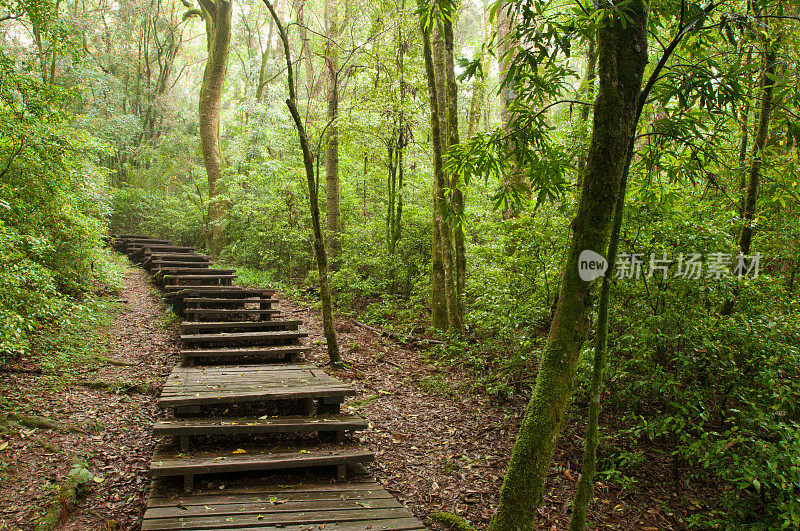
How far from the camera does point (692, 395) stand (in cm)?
428

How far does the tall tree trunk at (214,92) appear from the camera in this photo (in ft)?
50.0

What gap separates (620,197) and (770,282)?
9.28 ft

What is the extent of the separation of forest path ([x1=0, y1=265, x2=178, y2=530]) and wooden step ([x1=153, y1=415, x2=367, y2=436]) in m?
0.54

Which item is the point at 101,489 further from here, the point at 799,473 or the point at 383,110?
the point at 383,110

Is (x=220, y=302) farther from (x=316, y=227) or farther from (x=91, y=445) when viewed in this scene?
(x=91, y=445)

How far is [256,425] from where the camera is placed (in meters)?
4.31

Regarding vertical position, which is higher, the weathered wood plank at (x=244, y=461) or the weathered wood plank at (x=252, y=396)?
the weathered wood plank at (x=252, y=396)

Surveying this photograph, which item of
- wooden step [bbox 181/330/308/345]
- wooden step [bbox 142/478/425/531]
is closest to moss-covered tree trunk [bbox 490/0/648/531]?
wooden step [bbox 142/478/425/531]

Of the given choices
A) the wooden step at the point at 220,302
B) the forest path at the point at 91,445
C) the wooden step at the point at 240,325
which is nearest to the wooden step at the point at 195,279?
the wooden step at the point at 220,302

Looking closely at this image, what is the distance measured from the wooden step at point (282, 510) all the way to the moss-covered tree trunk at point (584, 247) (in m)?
0.96

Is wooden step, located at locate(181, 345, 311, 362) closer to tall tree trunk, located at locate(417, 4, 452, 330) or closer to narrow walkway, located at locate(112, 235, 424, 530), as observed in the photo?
narrow walkway, located at locate(112, 235, 424, 530)

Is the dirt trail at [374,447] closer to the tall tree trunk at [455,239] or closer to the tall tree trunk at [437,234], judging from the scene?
the tall tree trunk at [455,239]

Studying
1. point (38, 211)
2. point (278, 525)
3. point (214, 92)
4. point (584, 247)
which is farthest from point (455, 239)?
point (214, 92)

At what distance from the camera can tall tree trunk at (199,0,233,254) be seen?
15.2 metres
